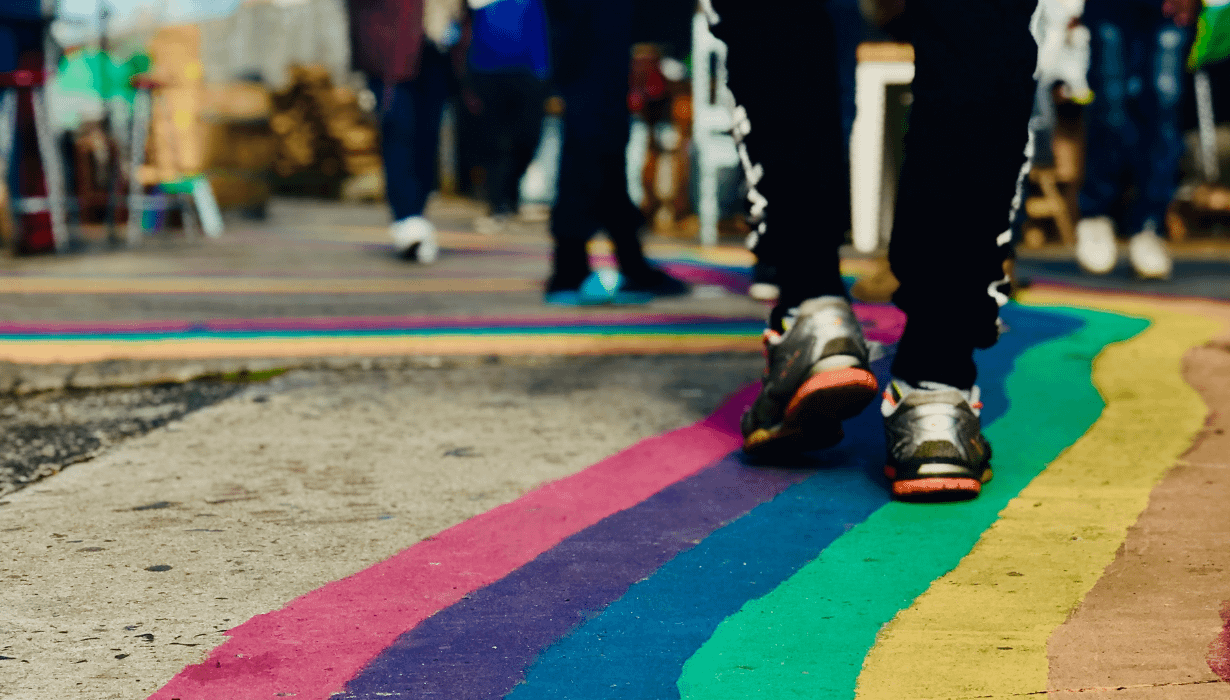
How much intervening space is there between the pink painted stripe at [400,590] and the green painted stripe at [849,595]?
0.95ft

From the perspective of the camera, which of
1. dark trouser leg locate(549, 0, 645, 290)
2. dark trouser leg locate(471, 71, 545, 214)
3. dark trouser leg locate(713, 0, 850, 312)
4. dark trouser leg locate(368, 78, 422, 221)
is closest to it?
dark trouser leg locate(713, 0, 850, 312)

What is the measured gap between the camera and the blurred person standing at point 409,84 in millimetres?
5043

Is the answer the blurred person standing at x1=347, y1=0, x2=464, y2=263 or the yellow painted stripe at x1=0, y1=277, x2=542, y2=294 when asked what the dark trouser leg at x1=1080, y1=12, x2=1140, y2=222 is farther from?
the blurred person standing at x1=347, y1=0, x2=464, y2=263

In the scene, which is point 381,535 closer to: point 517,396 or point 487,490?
point 487,490

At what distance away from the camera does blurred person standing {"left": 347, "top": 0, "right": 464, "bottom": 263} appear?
5043 mm

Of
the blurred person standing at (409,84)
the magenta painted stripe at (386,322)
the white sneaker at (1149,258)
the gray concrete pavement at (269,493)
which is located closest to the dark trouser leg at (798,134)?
the gray concrete pavement at (269,493)

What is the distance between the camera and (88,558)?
4.61 feet

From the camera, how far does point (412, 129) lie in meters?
5.23

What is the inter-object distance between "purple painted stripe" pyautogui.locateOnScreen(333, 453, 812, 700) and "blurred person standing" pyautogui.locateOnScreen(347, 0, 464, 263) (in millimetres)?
3663

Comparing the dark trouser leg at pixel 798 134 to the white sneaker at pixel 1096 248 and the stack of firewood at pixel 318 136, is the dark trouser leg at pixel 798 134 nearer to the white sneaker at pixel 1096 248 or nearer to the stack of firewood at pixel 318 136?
the white sneaker at pixel 1096 248

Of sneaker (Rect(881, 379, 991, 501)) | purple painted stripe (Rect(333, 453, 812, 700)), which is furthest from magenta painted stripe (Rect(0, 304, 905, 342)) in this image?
purple painted stripe (Rect(333, 453, 812, 700))

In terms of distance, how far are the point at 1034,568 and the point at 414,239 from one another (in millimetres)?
4235

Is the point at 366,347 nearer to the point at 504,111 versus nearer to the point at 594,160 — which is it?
the point at 594,160

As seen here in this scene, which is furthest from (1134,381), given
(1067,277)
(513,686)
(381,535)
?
(1067,277)
